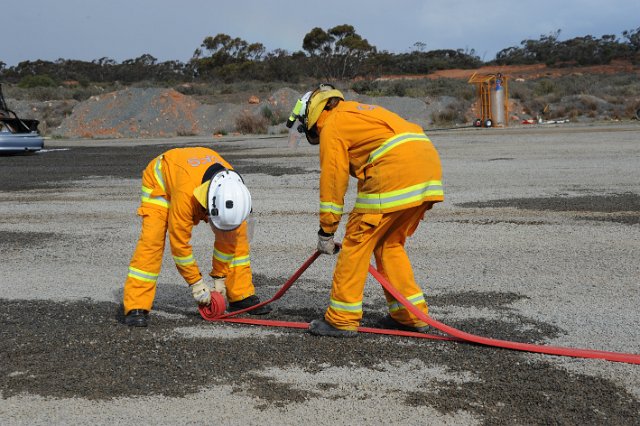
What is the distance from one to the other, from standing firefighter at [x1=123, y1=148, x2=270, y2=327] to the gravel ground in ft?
0.98

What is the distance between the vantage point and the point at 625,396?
4.25 metres

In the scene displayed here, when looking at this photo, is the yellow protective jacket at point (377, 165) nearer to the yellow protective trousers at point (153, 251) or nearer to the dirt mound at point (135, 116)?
the yellow protective trousers at point (153, 251)

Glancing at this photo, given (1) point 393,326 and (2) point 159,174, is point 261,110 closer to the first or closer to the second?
(2) point 159,174

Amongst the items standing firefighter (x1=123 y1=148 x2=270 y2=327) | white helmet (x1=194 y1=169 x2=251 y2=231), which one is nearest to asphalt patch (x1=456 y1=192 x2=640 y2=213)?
standing firefighter (x1=123 y1=148 x2=270 y2=327)

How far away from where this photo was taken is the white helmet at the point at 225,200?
5.22 m

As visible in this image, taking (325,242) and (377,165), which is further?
(325,242)

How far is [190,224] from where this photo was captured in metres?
5.43

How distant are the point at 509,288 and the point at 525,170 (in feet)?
26.0

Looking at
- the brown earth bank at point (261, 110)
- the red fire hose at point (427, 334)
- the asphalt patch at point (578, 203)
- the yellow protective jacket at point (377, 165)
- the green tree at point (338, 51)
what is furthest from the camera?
the green tree at point (338, 51)

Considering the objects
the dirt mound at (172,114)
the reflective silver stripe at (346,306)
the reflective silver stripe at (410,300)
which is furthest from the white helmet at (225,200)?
the dirt mound at (172,114)

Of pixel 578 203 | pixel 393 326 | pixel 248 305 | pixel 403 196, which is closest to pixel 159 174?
pixel 248 305

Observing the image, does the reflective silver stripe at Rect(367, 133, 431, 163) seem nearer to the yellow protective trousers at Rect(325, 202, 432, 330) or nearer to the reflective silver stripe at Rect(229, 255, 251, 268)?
the yellow protective trousers at Rect(325, 202, 432, 330)

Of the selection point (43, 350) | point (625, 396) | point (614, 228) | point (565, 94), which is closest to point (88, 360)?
point (43, 350)

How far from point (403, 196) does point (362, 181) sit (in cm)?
34
